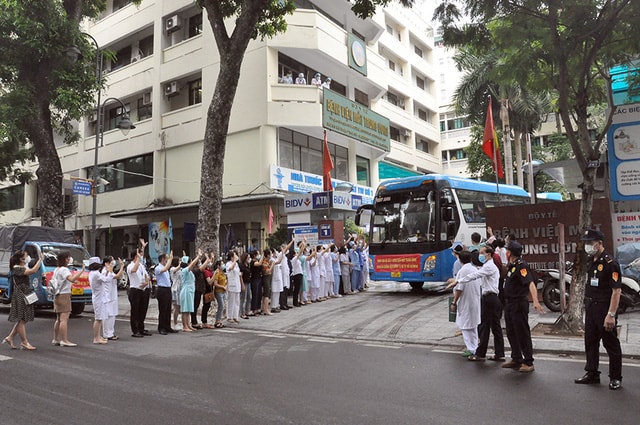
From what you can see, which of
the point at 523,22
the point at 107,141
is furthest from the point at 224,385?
the point at 107,141

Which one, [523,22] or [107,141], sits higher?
[107,141]

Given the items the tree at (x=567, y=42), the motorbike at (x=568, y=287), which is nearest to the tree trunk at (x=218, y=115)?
the tree at (x=567, y=42)

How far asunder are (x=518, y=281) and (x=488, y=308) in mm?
722

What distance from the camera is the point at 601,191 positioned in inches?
558

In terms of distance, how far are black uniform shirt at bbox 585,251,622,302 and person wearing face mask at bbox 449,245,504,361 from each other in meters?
1.54

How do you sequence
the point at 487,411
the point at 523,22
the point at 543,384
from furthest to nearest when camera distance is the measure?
the point at 523,22 → the point at 543,384 → the point at 487,411

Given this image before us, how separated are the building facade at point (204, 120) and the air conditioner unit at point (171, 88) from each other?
55 mm

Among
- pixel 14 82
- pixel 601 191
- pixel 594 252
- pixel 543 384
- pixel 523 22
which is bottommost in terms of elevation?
pixel 543 384

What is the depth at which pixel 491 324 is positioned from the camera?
7.65 metres

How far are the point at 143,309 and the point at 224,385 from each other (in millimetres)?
5160

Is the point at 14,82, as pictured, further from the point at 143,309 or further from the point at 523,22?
the point at 523,22

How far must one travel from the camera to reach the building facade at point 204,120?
75.0ft

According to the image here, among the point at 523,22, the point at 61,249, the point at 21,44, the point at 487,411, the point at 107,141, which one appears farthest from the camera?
the point at 107,141

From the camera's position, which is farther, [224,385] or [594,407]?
[224,385]
